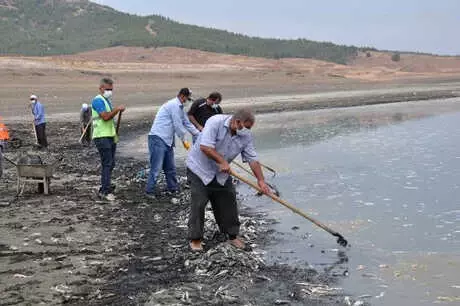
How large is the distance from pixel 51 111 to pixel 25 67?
9.44m

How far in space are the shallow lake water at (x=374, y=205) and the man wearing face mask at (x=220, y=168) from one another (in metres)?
0.83

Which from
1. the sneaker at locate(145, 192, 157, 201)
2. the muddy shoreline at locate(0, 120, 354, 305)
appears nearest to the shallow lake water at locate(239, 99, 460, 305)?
the muddy shoreline at locate(0, 120, 354, 305)

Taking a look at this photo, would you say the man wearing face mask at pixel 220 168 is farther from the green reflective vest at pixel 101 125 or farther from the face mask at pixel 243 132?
the green reflective vest at pixel 101 125

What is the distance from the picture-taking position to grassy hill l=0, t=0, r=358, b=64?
5691cm

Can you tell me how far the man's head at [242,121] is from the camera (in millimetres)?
7080

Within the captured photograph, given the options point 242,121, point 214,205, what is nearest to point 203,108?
point 214,205

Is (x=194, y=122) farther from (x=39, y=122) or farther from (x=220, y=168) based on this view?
(x=39, y=122)

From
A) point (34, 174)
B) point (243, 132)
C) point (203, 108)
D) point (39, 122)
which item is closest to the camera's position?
point (243, 132)

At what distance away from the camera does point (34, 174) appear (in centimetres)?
1041

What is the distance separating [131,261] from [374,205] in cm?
528

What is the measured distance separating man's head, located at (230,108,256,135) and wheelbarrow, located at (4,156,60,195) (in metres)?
4.30

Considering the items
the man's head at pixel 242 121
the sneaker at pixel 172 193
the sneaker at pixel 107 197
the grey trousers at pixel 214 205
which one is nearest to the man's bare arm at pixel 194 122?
the sneaker at pixel 172 193

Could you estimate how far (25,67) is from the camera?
33.5 meters

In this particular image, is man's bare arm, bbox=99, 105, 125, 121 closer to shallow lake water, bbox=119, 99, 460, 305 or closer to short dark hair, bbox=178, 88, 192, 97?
short dark hair, bbox=178, 88, 192, 97
